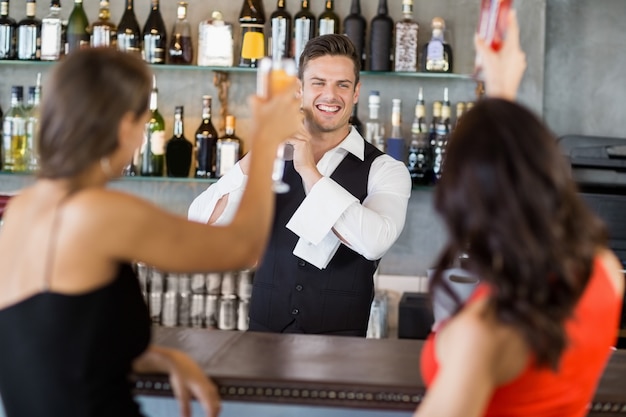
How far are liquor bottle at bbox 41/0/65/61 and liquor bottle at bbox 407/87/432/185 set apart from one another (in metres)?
1.40

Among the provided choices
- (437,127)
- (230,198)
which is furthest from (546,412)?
(437,127)

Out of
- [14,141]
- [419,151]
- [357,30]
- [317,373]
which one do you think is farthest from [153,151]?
[317,373]

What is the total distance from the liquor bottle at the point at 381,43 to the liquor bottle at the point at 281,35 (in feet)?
1.03

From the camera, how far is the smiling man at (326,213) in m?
2.32

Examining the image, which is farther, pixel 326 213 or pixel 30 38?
pixel 30 38

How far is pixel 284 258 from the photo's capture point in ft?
7.96

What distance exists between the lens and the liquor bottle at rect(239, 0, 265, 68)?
3389mm

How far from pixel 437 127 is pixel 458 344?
93.7 inches

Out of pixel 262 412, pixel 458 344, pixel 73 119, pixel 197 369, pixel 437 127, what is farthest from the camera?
pixel 437 127

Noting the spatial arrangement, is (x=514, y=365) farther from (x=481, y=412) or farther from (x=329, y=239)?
(x=329, y=239)

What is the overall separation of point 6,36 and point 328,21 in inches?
49.4

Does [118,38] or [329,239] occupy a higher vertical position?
[118,38]

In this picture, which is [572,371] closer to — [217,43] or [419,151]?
[419,151]

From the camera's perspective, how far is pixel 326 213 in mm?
2309
